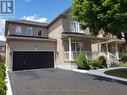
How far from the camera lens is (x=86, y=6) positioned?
15.3 m

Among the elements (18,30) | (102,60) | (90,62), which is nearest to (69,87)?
(90,62)

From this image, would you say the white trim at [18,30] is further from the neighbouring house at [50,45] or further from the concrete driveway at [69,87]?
the concrete driveway at [69,87]

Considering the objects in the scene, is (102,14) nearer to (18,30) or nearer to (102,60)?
(102,60)

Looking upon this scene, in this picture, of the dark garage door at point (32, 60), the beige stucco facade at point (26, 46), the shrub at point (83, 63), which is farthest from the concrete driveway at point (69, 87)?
the dark garage door at point (32, 60)

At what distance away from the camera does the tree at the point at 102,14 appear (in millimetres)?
13758

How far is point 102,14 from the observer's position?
582 inches

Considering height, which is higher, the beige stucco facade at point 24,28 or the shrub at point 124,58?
the beige stucco facade at point 24,28

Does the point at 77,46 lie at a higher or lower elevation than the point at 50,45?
lower

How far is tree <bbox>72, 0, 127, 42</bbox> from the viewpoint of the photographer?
45.1 ft

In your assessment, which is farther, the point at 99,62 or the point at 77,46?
the point at 77,46

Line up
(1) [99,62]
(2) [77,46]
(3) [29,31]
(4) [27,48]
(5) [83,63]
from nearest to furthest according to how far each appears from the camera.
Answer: (5) [83,63], (1) [99,62], (4) [27,48], (2) [77,46], (3) [29,31]

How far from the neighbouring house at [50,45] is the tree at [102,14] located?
25.5 ft

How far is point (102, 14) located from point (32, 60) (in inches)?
586

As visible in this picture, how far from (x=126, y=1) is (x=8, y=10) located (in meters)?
11.3
